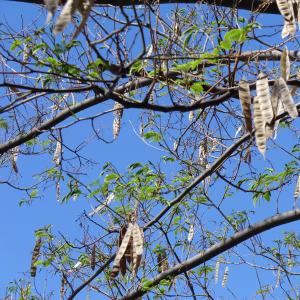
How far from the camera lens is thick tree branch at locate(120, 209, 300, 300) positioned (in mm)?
4957

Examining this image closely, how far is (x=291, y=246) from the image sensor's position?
645 centimetres

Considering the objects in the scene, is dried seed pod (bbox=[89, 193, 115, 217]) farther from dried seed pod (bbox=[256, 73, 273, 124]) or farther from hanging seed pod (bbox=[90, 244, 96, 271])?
dried seed pod (bbox=[256, 73, 273, 124])

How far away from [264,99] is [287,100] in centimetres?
10

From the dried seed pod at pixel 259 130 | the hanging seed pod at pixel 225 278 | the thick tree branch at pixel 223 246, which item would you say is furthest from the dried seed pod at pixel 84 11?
the hanging seed pod at pixel 225 278

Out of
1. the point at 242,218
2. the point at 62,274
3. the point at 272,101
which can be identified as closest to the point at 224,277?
the point at 242,218

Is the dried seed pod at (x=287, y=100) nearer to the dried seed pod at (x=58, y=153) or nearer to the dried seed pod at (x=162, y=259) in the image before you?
the dried seed pod at (x=58, y=153)

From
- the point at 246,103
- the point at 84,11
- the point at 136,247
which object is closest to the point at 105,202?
the point at 136,247

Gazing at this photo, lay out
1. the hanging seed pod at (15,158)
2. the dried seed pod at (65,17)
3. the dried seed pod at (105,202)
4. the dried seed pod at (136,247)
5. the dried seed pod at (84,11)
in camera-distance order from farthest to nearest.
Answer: the hanging seed pod at (15,158)
the dried seed pod at (105,202)
the dried seed pod at (136,247)
the dried seed pod at (84,11)
the dried seed pod at (65,17)

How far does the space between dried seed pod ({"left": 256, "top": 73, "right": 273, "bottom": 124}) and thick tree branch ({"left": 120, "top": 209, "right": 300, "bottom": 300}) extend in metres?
2.24

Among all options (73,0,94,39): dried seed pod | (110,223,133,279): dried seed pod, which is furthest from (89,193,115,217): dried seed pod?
(73,0,94,39): dried seed pod

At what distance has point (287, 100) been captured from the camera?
274 centimetres

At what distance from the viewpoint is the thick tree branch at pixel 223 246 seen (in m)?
4.96

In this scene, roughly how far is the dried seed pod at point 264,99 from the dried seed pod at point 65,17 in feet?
3.31

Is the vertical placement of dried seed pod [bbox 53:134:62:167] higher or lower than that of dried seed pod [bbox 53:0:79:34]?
higher
